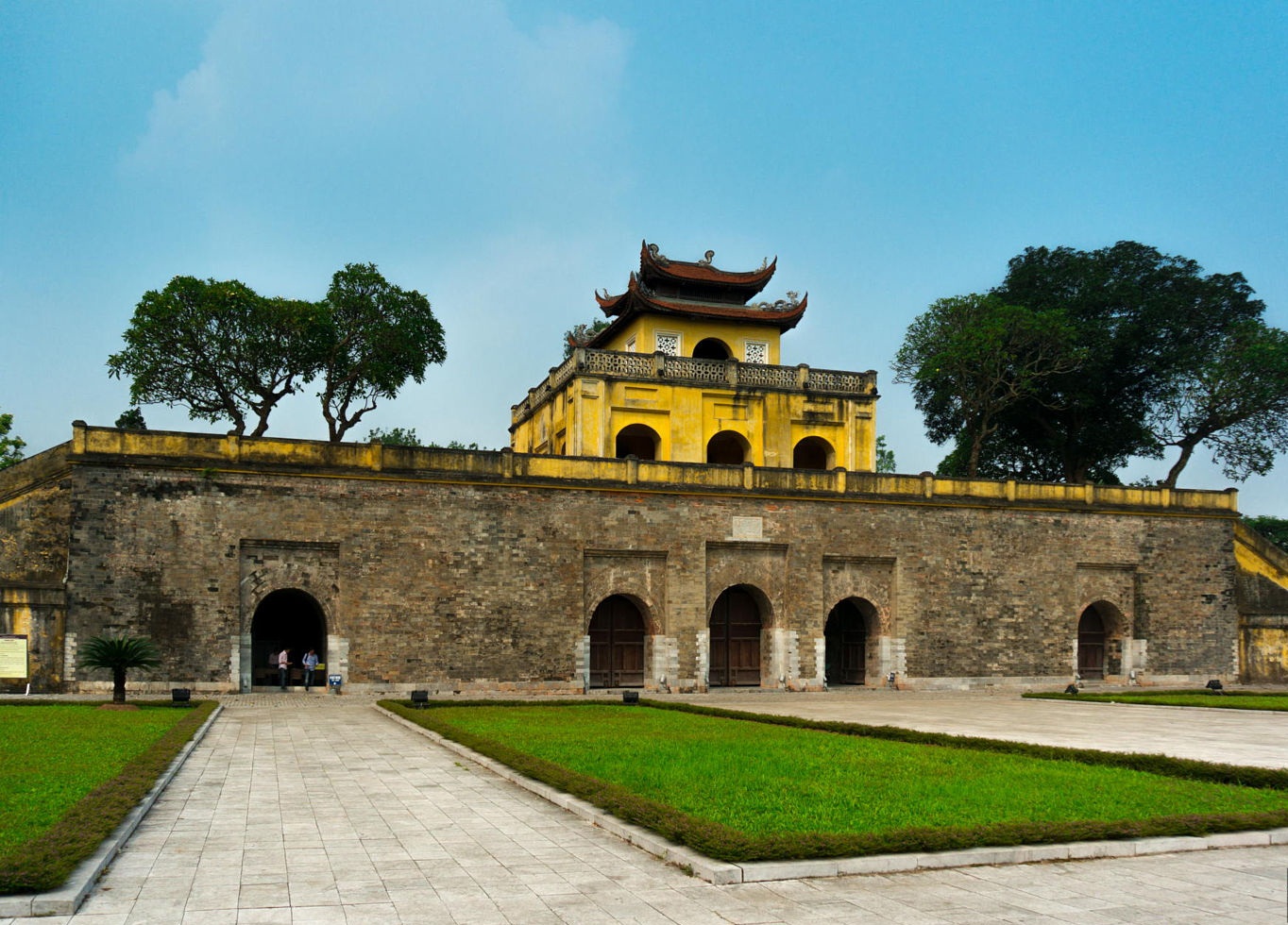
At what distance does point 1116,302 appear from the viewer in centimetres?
4116

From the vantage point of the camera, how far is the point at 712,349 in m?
36.5

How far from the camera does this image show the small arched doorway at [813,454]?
35.4 m

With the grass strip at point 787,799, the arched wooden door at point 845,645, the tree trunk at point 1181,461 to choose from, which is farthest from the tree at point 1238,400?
the grass strip at point 787,799

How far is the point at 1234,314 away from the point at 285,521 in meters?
33.7

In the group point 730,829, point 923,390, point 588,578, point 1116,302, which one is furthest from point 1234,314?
point 730,829

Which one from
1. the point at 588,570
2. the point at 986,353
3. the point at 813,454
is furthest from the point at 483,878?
the point at 986,353

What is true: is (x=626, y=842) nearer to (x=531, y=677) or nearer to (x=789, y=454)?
(x=531, y=677)

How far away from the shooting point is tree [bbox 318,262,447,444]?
36531 mm

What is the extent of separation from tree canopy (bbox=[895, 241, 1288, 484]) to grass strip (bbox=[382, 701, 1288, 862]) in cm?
2687

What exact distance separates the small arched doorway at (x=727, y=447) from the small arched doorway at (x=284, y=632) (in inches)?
504

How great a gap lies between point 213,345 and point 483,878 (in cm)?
3080

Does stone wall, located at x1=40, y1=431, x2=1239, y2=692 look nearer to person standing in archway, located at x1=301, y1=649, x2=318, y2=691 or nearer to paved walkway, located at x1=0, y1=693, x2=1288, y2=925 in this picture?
person standing in archway, located at x1=301, y1=649, x2=318, y2=691

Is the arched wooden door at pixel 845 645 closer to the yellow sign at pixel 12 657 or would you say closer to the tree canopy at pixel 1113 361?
the tree canopy at pixel 1113 361

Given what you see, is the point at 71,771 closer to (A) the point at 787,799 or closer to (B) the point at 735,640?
(A) the point at 787,799
